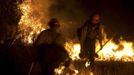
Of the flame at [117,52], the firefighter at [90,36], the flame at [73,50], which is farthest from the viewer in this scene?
the flame at [73,50]

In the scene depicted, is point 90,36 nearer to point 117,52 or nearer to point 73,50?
point 73,50

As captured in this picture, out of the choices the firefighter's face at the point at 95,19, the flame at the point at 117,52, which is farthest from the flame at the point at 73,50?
the firefighter's face at the point at 95,19

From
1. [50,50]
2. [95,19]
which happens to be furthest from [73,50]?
[50,50]

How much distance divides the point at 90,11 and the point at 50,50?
28.4 ft

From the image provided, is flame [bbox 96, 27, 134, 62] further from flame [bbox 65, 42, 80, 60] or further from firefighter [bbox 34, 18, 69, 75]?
firefighter [bbox 34, 18, 69, 75]

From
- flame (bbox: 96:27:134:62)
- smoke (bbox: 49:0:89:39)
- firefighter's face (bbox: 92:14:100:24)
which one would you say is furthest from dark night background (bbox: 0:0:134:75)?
firefighter's face (bbox: 92:14:100:24)

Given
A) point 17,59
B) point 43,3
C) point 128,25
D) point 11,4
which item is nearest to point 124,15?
point 128,25

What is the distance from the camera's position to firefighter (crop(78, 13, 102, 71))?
1065cm

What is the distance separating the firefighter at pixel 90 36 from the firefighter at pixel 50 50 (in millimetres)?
1756

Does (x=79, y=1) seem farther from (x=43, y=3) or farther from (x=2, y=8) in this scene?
(x=2, y=8)

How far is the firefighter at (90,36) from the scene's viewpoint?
34.9ft

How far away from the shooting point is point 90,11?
56.6ft

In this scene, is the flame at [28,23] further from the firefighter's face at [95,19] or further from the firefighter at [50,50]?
the firefighter at [50,50]

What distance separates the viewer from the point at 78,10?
16938 millimetres
